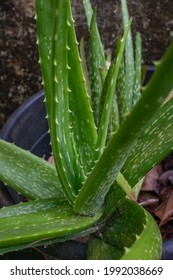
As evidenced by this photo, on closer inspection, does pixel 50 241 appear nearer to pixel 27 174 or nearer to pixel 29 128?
pixel 27 174

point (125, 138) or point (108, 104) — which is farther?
point (108, 104)

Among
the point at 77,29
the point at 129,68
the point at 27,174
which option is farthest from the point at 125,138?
the point at 77,29

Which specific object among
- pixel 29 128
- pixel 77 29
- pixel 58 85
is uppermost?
pixel 58 85

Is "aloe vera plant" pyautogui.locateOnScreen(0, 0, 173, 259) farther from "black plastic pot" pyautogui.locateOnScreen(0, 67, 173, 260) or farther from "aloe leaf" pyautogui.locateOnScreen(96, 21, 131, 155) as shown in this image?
"black plastic pot" pyautogui.locateOnScreen(0, 67, 173, 260)

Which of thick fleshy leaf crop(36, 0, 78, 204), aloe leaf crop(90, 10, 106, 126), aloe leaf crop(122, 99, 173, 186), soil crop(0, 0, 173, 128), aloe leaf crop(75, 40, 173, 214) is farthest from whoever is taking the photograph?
soil crop(0, 0, 173, 128)

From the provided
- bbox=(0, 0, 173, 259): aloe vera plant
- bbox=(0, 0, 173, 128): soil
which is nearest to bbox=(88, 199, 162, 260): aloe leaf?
bbox=(0, 0, 173, 259): aloe vera plant

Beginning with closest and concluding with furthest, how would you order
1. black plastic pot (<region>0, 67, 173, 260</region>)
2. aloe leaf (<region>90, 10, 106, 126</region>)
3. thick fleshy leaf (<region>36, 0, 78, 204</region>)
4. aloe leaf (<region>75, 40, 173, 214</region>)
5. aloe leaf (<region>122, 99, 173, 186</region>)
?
aloe leaf (<region>75, 40, 173, 214</region>), thick fleshy leaf (<region>36, 0, 78, 204</region>), aloe leaf (<region>122, 99, 173, 186</region>), aloe leaf (<region>90, 10, 106, 126</region>), black plastic pot (<region>0, 67, 173, 260</region>)
